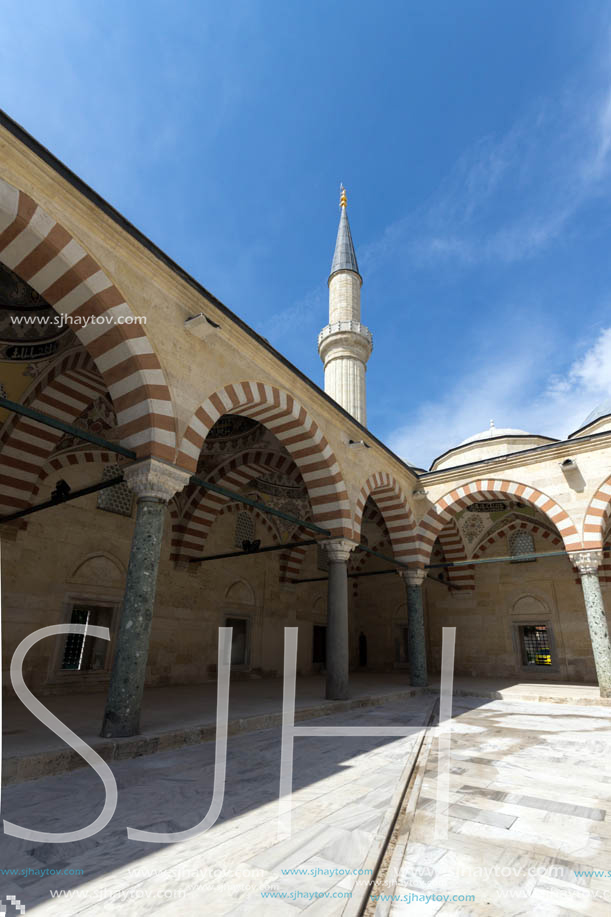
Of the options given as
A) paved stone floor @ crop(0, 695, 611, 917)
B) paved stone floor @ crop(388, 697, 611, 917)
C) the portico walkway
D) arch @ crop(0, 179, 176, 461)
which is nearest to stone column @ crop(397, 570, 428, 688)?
the portico walkway

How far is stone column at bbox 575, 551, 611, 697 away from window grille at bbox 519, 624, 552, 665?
4.24 m

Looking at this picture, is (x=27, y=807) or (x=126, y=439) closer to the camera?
(x=27, y=807)

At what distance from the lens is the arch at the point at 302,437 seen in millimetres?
6675

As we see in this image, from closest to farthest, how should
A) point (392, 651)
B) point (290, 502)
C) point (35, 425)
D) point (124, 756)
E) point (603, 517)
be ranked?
point (124, 756), point (35, 425), point (603, 517), point (290, 502), point (392, 651)

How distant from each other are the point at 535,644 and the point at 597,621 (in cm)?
499

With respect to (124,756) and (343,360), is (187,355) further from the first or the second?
(343,360)

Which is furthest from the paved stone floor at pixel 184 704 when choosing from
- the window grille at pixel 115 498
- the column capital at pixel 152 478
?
the window grille at pixel 115 498

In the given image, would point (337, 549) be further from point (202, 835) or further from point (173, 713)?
point (202, 835)

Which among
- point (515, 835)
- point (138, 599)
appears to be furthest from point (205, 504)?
point (515, 835)

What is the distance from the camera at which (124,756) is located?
13.5 ft

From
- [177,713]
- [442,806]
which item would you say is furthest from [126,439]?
[442,806]

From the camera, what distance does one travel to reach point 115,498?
927cm

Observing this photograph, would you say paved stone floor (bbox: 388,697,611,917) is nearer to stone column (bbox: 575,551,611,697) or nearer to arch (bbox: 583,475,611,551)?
stone column (bbox: 575,551,611,697)

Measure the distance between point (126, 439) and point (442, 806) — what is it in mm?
4200
